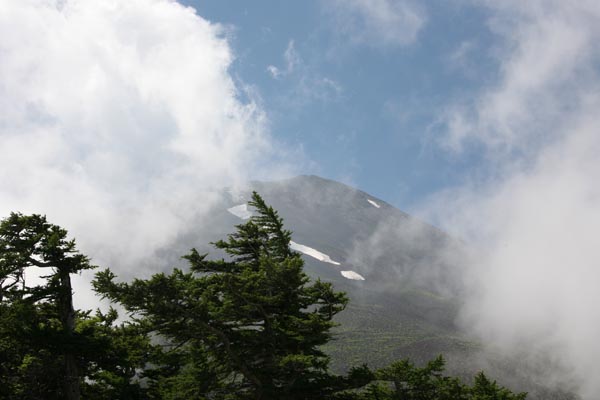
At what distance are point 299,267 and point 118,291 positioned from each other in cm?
473

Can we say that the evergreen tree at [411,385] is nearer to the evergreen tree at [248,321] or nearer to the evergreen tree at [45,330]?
the evergreen tree at [248,321]

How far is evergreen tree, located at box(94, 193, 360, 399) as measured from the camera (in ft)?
35.2

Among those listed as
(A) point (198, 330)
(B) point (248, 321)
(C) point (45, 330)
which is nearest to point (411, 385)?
(B) point (248, 321)

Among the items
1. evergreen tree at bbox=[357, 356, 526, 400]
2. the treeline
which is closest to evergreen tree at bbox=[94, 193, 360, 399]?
the treeline

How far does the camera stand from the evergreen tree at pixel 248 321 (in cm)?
1073

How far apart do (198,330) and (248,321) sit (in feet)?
5.56

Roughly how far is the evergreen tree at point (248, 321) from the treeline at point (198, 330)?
3cm

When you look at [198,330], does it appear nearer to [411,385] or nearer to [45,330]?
[45,330]

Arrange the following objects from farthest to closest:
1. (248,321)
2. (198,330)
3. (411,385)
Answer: (411,385) < (248,321) < (198,330)

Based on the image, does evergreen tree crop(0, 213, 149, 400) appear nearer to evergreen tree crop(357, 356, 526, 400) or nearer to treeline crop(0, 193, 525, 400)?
treeline crop(0, 193, 525, 400)

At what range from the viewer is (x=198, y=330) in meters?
11.9

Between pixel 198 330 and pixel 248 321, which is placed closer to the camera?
pixel 198 330

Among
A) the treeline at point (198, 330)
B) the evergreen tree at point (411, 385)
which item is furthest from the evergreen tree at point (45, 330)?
the evergreen tree at point (411, 385)

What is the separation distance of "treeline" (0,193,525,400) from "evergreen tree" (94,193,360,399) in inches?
1.3
